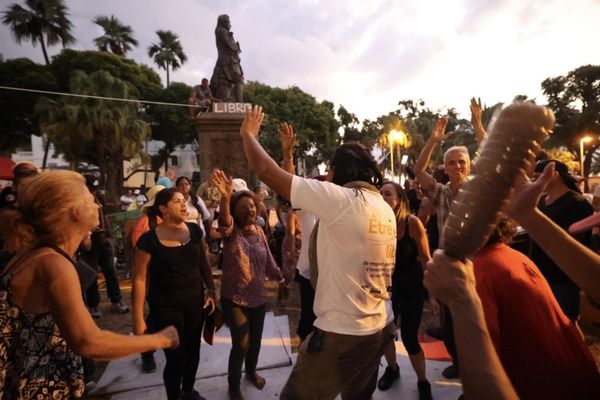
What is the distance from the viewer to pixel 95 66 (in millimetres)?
31531

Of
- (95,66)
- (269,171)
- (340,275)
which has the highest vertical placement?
(95,66)

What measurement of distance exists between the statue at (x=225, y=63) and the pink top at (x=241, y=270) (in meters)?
8.41

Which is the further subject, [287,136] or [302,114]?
[302,114]

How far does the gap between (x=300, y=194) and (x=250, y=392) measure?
8.41 feet

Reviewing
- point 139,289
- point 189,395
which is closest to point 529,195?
point 139,289

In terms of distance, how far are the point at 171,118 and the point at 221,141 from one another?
30212 millimetres

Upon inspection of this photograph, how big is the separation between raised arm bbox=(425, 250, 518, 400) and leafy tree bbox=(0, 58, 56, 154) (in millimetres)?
38312

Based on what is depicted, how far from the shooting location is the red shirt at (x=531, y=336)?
1.25 m

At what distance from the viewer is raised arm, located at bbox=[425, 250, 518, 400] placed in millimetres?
868

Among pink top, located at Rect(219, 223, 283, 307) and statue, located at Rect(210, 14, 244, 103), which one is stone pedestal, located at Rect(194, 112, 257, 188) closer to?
statue, located at Rect(210, 14, 244, 103)

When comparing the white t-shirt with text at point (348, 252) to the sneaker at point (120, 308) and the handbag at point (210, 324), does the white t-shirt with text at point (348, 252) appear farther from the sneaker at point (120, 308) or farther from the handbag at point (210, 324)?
the sneaker at point (120, 308)

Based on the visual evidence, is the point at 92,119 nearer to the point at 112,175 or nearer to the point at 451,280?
the point at 112,175

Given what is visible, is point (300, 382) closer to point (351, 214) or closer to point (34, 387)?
point (351, 214)

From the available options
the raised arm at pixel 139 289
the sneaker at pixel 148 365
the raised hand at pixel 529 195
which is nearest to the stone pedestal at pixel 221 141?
the sneaker at pixel 148 365
